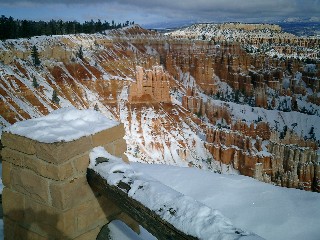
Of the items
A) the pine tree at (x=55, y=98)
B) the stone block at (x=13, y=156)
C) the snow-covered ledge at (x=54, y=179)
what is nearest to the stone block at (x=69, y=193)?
the snow-covered ledge at (x=54, y=179)

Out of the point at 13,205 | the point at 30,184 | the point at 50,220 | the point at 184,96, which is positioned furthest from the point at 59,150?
the point at 184,96

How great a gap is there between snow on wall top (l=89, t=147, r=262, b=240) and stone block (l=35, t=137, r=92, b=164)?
17 centimetres

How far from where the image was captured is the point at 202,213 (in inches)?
74.0

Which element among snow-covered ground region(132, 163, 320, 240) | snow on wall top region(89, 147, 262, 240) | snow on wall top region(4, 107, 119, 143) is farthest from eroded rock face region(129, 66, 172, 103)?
snow on wall top region(89, 147, 262, 240)

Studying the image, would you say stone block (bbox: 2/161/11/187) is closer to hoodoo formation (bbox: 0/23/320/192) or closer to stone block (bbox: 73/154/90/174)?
stone block (bbox: 73/154/90/174)

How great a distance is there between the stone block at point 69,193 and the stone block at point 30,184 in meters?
0.08

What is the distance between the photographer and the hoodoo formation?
34.8 m

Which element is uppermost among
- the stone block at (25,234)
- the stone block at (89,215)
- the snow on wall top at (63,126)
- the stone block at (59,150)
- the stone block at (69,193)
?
the snow on wall top at (63,126)

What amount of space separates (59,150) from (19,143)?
16.9 inches

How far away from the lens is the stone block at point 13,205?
2.71 meters

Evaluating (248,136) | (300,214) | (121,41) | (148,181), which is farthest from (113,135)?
(121,41)

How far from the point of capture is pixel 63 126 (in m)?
2.73

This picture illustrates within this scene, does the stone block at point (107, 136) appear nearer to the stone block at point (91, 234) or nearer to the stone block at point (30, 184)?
the stone block at point (30, 184)

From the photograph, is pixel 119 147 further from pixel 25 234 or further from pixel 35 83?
pixel 35 83
